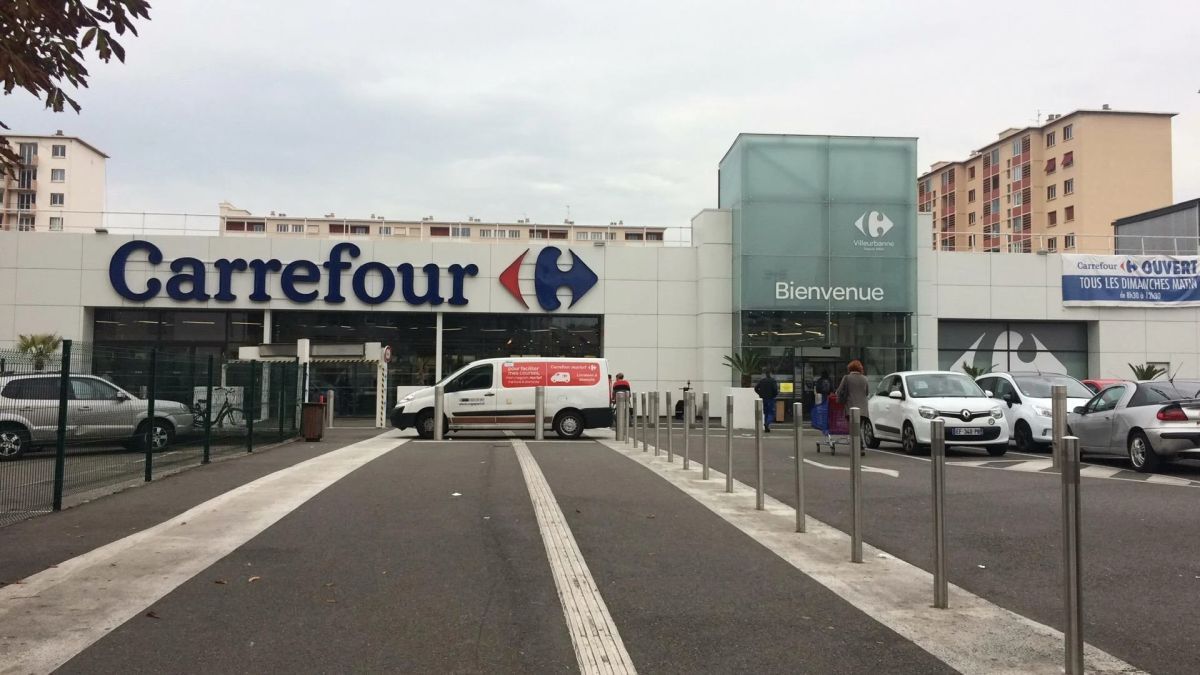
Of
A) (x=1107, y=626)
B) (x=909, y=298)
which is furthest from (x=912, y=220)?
(x=1107, y=626)

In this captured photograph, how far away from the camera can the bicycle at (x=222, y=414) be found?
13.0 meters

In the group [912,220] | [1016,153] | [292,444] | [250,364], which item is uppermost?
[1016,153]

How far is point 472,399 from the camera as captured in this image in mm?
20594

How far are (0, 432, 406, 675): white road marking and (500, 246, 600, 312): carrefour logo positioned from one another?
833 inches

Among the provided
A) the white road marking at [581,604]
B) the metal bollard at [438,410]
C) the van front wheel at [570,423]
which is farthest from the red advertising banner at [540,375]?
the white road marking at [581,604]

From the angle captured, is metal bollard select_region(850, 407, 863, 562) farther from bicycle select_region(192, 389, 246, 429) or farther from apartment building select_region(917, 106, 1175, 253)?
apartment building select_region(917, 106, 1175, 253)

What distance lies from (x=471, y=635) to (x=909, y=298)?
28.2m

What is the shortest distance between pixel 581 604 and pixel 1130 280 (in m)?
33.2

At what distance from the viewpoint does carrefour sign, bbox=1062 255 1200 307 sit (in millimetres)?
32344

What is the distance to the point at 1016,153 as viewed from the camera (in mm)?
84062

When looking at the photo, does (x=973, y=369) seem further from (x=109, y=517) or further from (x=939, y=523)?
(x=109, y=517)

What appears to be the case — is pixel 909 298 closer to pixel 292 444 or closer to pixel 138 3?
pixel 292 444

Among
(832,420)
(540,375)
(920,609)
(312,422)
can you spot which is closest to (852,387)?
(832,420)

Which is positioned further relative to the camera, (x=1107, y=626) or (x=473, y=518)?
(x=473, y=518)
